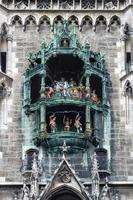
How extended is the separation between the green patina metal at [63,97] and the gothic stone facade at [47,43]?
0.96ft

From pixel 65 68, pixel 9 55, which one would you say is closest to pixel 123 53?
pixel 65 68

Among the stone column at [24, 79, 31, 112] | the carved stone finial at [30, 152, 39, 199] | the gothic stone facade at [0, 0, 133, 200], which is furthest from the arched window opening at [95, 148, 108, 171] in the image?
the stone column at [24, 79, 31, 112]

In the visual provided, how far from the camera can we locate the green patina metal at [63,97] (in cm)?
2538

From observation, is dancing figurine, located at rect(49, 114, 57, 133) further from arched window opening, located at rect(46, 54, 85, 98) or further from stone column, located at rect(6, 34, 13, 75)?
stone column, located at rect(6, 34, 13, 75)

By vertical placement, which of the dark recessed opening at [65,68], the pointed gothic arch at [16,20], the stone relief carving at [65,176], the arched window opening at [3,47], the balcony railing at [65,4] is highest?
the balcony railing at [65,4]

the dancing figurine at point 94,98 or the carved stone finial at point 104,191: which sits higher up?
the dancing figurine at point 94,98

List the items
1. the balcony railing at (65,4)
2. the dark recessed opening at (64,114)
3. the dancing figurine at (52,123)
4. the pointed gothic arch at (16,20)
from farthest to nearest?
the balcony railing at (65,4), the pointed gothic arch at (16,20), the dark recessed opening at (64,114), the dancing figurine at (52,123)

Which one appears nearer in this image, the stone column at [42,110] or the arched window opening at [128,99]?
the stone column at [42,110]

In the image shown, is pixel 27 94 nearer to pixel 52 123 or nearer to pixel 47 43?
pixel 52 123

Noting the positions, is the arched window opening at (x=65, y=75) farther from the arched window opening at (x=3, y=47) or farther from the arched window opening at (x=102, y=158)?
the arched window opening at (x=102, y=158)

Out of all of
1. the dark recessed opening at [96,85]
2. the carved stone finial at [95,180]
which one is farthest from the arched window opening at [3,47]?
the carved stone finial at [95,180]

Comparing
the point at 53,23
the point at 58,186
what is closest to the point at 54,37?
the point at 53,23

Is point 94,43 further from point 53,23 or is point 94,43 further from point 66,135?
point 66,135

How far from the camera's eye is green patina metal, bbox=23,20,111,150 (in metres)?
25.4
